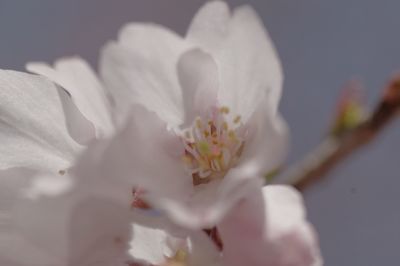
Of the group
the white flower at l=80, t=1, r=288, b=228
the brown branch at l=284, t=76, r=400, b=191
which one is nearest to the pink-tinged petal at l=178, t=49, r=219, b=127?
the white flower at l=80, t=1, r=288, b=228

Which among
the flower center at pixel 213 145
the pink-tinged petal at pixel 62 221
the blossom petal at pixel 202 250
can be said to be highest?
the flower center at pixel 213 145

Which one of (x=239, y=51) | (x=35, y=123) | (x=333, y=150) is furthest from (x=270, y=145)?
(x=333, y=150)

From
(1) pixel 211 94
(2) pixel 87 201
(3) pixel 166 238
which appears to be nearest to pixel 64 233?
(2) pixel 87 201

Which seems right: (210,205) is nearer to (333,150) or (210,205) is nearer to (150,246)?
(150,246)

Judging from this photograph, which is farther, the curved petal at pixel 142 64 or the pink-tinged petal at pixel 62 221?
the curved petal at pixel 142 64

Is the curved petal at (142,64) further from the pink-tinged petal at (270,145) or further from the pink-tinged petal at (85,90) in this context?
the pink-tinged petal at (270,145)

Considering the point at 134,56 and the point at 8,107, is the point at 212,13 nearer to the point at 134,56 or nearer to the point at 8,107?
the point at 134,56

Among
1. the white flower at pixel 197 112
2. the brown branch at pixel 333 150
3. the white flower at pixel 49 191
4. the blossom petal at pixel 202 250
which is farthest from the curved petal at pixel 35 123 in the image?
the brown branch at pixel 333 150
